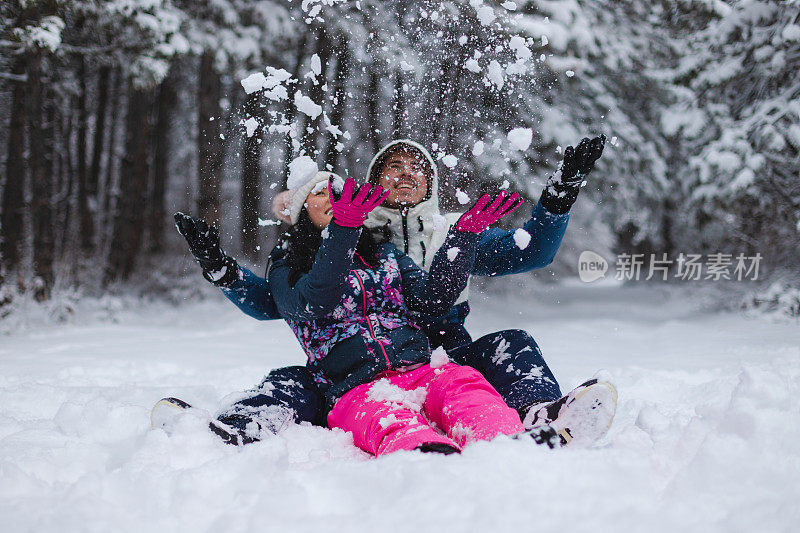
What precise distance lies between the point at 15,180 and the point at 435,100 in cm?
571

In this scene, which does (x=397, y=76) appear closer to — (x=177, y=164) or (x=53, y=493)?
(x=53, y=493)

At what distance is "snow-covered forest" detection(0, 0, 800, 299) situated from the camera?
3.22 m

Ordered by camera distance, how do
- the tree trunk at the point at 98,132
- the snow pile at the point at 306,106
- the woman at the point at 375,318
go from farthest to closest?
the tree trunk at the point at 98,132
the snow pile at the point at 306,106
the woman at the point at 375,318

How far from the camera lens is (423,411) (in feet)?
7.06

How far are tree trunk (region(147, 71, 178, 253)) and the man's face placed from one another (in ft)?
27.9

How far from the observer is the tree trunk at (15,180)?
6570mm

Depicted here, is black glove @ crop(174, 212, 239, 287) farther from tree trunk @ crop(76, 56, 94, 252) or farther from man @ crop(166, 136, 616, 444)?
tree trunk @ crop(76, 56, 94, 252)

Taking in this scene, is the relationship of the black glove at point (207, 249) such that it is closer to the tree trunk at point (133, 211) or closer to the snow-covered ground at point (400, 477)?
the snow-covered ground at point (400, 477)

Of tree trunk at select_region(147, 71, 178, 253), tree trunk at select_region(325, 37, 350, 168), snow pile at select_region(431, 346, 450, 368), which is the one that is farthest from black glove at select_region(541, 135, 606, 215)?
tree trunk at select_region(147, 71, 178, 253)

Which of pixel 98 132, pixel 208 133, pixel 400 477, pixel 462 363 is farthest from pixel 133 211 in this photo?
pixel 400 477

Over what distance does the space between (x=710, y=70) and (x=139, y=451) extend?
8296 millimetres

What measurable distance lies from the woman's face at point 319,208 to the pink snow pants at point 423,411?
0.66 meters

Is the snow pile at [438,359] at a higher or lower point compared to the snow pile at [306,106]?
lower

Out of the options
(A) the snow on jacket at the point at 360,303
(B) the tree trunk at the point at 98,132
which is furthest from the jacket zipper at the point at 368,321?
(B) the tree trunk at the point at 98,132
